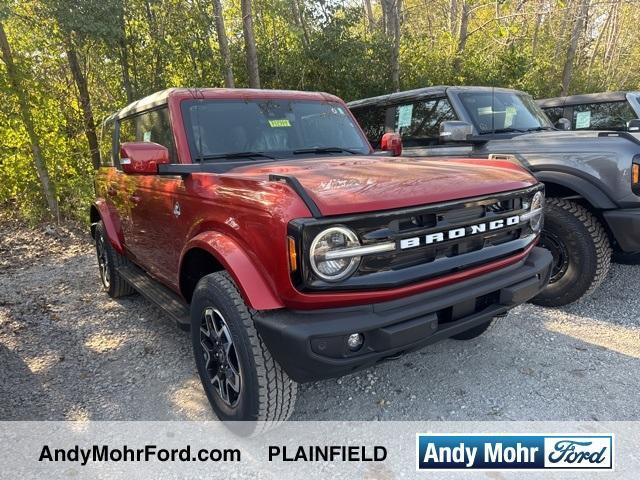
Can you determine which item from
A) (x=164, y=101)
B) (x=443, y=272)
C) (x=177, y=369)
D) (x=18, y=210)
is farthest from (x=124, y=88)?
(x=443, y=272)

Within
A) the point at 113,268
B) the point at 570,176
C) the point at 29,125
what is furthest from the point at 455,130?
the point at 29,125

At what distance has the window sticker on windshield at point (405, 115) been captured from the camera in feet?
18.1

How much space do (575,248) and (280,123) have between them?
105 inches

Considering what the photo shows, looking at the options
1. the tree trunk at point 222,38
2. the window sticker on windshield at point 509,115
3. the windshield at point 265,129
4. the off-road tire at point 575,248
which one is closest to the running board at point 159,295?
the windshield at point 265,129

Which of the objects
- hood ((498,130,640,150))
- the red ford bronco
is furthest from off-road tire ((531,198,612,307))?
the red ford bronco

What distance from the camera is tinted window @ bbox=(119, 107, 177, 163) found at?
3.24 meters

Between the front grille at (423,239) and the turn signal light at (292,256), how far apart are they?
46mm

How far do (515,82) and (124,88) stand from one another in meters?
9.57

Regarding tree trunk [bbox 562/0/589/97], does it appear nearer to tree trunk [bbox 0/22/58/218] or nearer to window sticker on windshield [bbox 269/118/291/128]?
window sticker on windshield [bbox 269/118/291/128]

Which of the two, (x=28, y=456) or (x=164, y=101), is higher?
(x=164, y=101)

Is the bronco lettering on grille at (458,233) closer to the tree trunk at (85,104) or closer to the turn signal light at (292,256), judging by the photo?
the turn signal light at (292,256)

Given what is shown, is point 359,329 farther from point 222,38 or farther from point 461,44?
point 461,44

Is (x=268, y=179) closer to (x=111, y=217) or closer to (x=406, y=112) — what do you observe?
(x=111, y=217)

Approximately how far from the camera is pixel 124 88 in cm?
885
